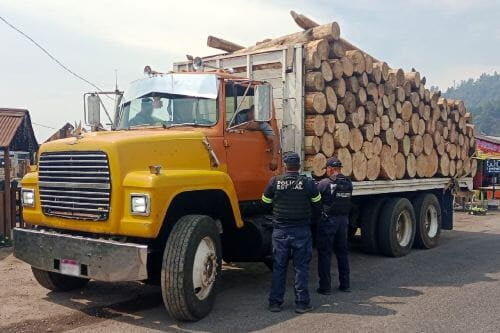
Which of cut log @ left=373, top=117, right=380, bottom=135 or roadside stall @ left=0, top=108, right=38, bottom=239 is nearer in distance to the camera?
cut log @ left=373, top=117, right=380, bottom=135

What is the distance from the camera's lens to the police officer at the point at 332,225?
22.7ft

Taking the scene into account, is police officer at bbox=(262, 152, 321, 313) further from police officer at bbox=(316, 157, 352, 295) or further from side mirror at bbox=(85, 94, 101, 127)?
side mirror at bbox=(85, 94, 101, 127)

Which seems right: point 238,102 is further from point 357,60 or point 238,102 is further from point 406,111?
point 406,111

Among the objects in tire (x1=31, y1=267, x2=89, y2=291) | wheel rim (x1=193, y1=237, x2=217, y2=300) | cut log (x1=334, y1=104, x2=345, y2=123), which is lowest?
tire (x1=31, y1=267, x2=89, y2=291)

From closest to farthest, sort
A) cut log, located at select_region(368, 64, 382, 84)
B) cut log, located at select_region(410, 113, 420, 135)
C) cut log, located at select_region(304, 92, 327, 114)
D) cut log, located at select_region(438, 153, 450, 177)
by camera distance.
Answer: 1. cut log, located at select_region(304, 92, 327, 114)
2. cut log, located at select_region(368, 64, 382, 84)
3. cut log, located at select_region(410, 113, 420, 135)
4. cut log, located at select_region(438, 153, 450, 177)

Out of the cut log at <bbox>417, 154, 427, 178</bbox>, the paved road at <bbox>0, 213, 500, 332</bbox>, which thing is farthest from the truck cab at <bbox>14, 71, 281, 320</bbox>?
the cut log at <bbox>417, 154, 427, 178</bbox>

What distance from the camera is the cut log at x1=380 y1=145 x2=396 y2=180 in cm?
938

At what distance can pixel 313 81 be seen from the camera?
7.79 meters

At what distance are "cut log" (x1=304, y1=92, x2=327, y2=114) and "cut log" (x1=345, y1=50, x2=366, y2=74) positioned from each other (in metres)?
1.15

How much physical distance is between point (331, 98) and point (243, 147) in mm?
2058

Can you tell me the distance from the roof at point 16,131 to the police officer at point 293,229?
6548 millimetres

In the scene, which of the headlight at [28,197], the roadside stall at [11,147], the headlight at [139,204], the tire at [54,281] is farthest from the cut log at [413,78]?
the roadside stall at [11,147]

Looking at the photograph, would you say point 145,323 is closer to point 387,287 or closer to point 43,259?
point 43,259

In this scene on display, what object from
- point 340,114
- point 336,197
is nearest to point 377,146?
point 340,114
